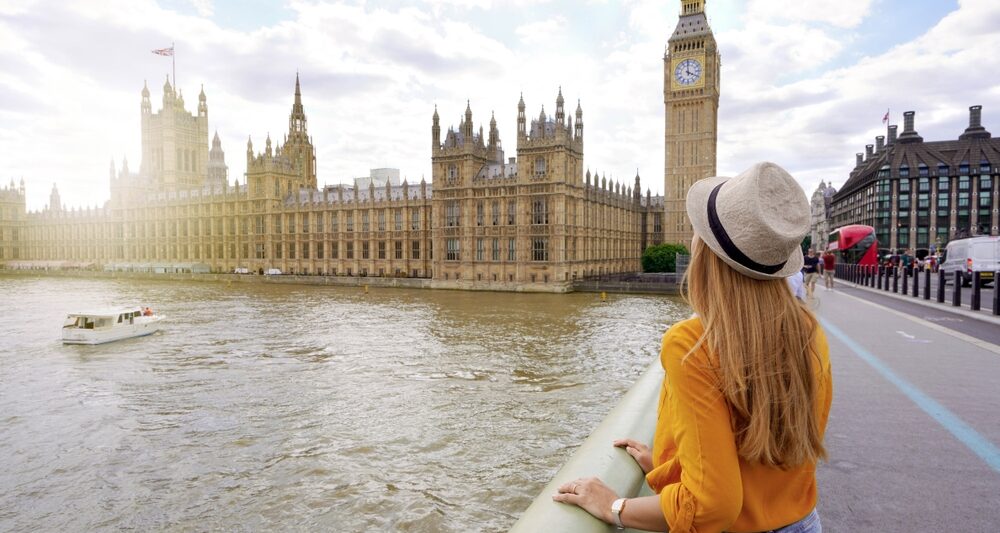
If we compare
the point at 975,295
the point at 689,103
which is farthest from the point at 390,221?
the point at 975,295

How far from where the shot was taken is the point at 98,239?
9488 centimetres

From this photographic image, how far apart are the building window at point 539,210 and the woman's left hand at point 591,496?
165 feet

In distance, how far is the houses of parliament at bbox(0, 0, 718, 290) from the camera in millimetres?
52938

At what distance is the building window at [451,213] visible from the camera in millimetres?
57406

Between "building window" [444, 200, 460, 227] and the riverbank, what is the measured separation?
5.99 metres

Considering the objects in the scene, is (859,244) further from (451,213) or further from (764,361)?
(764,361)

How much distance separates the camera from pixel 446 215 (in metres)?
58.0

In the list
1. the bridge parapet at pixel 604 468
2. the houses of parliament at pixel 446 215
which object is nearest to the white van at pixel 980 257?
the bridge parapet at pixel 604 468

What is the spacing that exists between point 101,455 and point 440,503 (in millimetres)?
7588

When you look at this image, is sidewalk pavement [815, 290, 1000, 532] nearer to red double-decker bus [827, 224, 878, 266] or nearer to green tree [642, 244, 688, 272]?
red double-decker bus [827, 224, 878, 266]

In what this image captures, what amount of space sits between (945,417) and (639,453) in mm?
3962

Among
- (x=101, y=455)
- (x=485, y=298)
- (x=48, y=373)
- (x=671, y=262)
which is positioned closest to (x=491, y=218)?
(x=485, y=298)

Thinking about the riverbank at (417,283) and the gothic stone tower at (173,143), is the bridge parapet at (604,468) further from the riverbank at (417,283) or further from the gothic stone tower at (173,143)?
the gothic stone tower at (173,143)

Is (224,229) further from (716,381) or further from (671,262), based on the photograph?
(716,381)
